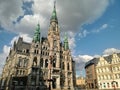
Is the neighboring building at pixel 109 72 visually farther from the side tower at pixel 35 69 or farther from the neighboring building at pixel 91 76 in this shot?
the side tower at pixel 35 69

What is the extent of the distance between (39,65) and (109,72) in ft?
110

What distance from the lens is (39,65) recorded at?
65.1 meters

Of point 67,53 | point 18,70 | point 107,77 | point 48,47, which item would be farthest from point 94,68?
point 18,70

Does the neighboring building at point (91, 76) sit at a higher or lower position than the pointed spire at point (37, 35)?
lower

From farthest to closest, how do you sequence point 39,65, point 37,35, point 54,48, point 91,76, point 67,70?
point 91,76 → point 54,48 → point 67,70 → point 37,35 → point 39,65

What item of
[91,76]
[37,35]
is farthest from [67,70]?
[37,35]

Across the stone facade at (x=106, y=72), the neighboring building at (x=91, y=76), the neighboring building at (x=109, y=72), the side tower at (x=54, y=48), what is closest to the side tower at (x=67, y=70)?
the side tower at (x=54, y=48)

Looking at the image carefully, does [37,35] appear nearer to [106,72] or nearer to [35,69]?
[35,69]

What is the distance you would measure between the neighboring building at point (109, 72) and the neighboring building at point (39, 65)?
1522 centimetres

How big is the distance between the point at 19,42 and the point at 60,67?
948 inches

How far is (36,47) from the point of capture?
6825 cm

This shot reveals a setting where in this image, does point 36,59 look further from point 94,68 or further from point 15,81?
point 94,68

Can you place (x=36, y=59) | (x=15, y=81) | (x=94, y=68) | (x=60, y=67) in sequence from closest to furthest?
1. (x=15, y=81)
2. (x=36, y=59)
3. (x=60, y=67)
4. (x=94, y=68)

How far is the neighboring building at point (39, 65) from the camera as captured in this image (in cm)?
6103
